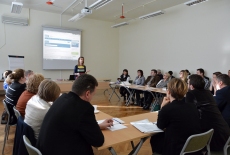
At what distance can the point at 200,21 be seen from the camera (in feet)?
21.0

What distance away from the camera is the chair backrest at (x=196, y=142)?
1511mm

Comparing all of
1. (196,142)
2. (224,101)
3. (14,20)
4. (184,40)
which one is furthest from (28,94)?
(14,20)

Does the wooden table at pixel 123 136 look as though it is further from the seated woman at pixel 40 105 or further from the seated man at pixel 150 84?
the seated man at pixel 150 84

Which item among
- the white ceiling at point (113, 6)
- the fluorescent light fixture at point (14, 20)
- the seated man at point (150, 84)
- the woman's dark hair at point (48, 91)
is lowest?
the seated man at point (150, 84)

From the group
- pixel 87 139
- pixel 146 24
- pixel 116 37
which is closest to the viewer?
pixel 87 139

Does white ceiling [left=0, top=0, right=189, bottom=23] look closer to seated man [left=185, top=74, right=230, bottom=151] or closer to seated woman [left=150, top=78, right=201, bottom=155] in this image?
seated man [left=185, top=74, right=230, bottom=151]

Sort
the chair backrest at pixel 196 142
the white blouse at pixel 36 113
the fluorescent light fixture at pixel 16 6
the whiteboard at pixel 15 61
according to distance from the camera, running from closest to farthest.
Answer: the chair backrest at pixel 196 142
the white blouse at pixel 36 113
the fluorescent light fixture at pixel 16 6
the whiteboard at pixel 15 61

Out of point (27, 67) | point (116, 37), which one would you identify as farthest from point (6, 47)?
point (116, 37)

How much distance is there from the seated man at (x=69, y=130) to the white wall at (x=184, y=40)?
5838 mm

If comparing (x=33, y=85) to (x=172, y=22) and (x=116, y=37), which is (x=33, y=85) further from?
(x=116, y=37)

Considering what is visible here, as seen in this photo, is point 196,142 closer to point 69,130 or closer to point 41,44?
point 69,130

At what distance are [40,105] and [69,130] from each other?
0.60m

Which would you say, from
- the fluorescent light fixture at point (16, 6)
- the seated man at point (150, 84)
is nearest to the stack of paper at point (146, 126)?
the seated man at point (150, 84)

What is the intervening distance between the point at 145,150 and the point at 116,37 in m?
8.12
